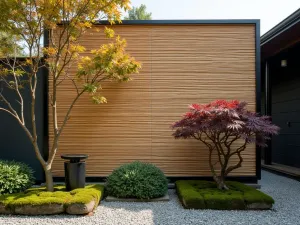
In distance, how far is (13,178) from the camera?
4672 mm

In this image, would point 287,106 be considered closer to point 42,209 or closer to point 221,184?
point 221,184

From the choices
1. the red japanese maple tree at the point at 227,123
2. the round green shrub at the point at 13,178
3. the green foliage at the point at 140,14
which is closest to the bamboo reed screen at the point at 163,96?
the red japanese maple tree at the point at 227,123

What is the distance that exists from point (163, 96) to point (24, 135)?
9.90 ft

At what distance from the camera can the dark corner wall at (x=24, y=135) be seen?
19.1ft

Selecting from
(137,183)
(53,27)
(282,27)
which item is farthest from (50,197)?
(282,27)

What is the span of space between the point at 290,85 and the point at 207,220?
18.7 feet

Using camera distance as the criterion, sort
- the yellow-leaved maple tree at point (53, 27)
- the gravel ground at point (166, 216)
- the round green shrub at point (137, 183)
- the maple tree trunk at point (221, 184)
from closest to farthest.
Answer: the gravel ground at point (166, 216) < the yellow-leaved maple tree at point (53, 27) < the round green shrub at point (137, 183) < the maple tree trunk at point (221, 184)

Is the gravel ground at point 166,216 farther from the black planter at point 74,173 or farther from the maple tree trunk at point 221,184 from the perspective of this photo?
the maple tree trunk at point 221,184

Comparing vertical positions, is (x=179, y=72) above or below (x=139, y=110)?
above

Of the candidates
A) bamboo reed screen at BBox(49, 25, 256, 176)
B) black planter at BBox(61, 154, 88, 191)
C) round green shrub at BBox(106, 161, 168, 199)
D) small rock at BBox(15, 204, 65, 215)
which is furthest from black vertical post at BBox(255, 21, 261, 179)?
small rock at BBox(15, 204, 65, 215)

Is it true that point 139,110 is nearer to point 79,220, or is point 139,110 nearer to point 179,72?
point 179,72

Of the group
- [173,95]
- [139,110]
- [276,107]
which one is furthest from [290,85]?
[139,110]

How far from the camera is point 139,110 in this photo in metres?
5.83

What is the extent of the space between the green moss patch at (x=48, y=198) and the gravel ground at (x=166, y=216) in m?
0.18
